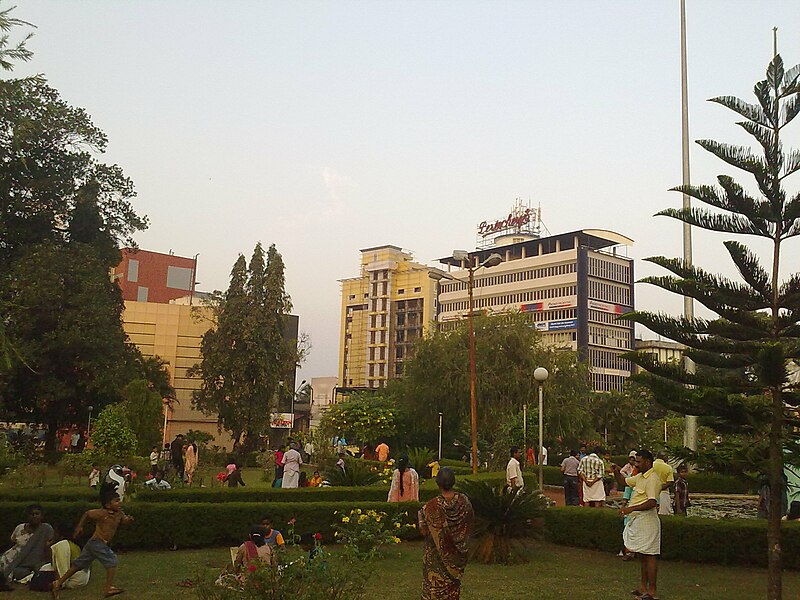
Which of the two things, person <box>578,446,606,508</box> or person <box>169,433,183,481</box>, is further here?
person <box>169,433,183,481</box>

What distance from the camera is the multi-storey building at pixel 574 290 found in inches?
3273

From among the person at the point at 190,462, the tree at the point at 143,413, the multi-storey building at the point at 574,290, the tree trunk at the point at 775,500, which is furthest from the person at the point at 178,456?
the multi-storey building at the point at 574,290

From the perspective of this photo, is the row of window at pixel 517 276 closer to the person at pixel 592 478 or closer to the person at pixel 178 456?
the person at pixel 178 456

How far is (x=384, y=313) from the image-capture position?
106312 mm

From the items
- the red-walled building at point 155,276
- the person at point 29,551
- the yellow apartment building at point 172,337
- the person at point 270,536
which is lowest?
the person at point 29,551

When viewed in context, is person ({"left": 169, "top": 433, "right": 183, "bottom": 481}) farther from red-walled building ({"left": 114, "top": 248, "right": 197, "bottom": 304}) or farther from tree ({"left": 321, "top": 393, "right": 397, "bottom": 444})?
red-walled building ({"left": 114, "top": 248, "right": 197, "bottom": 304})

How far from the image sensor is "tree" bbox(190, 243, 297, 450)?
43.8 metres

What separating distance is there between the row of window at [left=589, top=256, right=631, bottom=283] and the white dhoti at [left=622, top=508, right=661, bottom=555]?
252ft

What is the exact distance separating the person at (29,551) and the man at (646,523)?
7.26 meters

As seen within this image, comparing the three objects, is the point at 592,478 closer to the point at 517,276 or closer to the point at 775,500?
the point at 775,500

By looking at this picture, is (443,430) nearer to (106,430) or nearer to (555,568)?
(106,430)

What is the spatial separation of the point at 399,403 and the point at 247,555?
3396cm

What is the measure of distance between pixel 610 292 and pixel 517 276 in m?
10.5

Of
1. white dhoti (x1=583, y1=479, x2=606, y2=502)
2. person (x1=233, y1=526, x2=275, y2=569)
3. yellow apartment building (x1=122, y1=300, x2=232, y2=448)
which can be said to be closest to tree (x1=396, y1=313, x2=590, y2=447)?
white dhoti (x1=583, y1=479, x2=606, y2=502)
